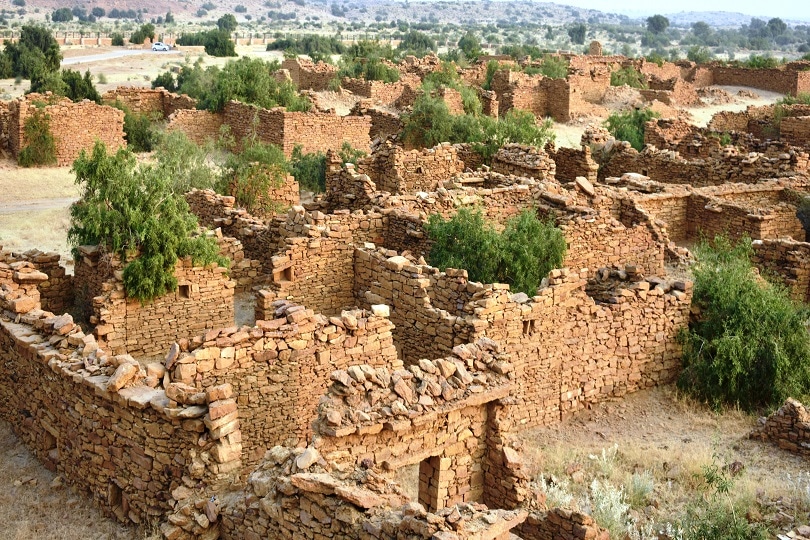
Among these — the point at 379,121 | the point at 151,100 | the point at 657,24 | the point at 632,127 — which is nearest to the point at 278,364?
the point at 379,121

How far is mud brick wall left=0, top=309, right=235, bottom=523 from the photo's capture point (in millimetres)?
8984

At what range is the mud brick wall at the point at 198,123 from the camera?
28.3 meters

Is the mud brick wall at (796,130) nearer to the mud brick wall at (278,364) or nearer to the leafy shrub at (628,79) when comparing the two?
the leafy shrub at (628,79)

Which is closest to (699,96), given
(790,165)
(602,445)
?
(790,165)

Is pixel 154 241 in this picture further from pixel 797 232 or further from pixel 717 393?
pixel 797 232

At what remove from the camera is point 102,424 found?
9.67 metres

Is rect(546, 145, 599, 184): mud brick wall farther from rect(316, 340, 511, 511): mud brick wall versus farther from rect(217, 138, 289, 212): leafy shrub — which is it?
rect(316, 340, 511, 511): mud brick wall

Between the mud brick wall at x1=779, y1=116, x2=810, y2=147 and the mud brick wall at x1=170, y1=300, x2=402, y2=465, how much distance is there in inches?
734

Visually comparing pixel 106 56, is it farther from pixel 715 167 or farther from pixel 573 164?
pixel 715 167

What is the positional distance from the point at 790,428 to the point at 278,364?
576 centimetres

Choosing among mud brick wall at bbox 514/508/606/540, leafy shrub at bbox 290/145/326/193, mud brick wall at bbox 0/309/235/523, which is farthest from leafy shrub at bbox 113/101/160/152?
mud brick wall at bbox 514/508/606/540

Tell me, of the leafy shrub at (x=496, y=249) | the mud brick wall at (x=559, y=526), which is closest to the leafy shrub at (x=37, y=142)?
the leafy shrub at (x=496, y=249)

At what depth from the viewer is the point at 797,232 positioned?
63.2ft

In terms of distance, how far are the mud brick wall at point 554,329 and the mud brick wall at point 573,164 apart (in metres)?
6.88
